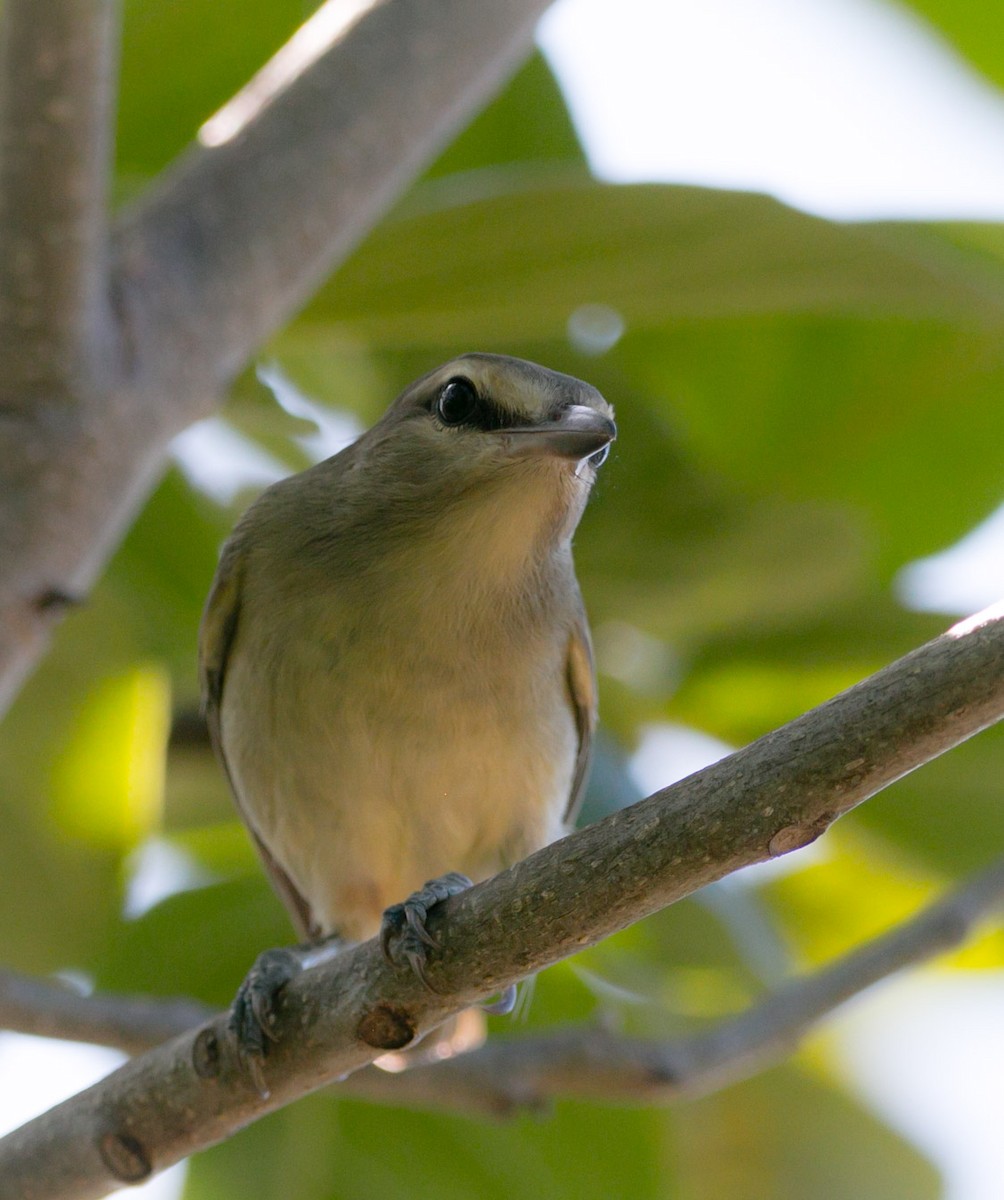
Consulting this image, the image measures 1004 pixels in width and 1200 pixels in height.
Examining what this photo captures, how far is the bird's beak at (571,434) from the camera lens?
8.44 ft

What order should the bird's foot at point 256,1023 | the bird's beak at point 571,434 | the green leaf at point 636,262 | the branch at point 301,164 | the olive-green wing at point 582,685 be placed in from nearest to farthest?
the bird's foot at point 256,1023 < the bird's beak at point 571,434 < the branch at point 301,164 < the green leaf at point 636,262 < the olive-green wing at point 582,685

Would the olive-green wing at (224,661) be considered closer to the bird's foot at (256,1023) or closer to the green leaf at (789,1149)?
the bird's foot at (256,1023)

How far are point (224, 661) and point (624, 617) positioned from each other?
1.10 meters

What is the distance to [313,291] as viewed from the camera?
144 inches

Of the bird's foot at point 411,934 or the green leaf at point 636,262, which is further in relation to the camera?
the green leaf at point 636,262

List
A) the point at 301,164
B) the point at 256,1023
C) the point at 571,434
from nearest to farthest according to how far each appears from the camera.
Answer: the point at 256,1023 < the point at 571,434 < the point at 301,164

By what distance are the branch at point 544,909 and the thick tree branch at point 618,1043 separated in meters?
0.64

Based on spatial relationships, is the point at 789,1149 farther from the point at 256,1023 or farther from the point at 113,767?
the point at 256,1023

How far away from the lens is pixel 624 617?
418 centimetres

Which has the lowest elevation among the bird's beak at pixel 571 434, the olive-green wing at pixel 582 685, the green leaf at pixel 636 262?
the bird's beak at pixel 571 434

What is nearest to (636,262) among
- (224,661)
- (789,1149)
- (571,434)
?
(571,434)

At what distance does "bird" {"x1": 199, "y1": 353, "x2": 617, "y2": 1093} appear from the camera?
306 cm

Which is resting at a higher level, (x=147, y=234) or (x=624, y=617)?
(x=147, y=234)

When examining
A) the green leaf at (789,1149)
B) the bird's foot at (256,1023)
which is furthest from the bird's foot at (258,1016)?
the green leaf at (789,1149)
